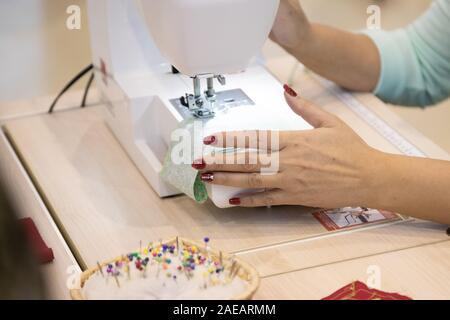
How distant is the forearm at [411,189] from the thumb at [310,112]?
11 centimetres

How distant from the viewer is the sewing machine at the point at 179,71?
4.20 feet

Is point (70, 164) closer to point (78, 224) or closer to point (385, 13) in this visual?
point (78, 224)

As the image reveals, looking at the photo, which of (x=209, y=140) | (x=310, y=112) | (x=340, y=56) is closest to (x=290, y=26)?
(x=340, y=56)

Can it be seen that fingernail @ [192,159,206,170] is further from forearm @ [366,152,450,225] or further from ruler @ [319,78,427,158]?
ruler @ [319,78,427,158]

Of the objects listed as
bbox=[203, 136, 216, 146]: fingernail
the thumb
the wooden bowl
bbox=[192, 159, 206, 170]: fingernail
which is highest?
the thumb

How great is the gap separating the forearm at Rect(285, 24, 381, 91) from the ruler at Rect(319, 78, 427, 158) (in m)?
0.03

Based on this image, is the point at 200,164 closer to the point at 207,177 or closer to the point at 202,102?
the point at 207,177

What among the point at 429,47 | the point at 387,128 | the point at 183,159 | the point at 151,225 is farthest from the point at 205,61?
the point at 429,47

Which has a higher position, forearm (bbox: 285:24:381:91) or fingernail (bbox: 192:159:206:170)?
forearm (bbox: 285:24:381:91)

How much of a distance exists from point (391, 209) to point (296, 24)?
1.76ft

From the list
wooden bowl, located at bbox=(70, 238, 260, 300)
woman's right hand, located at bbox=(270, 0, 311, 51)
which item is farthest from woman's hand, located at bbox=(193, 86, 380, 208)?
woman's right hand, located at bbox=(270, 0, 311, 51)

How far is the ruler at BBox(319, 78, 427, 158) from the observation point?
1606 mm

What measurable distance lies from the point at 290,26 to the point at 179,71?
1.40 ft

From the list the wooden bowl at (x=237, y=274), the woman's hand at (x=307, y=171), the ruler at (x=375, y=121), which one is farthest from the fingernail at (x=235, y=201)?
the ruler at (x=375, y=121)
